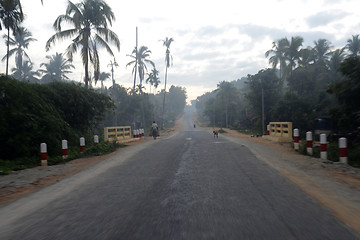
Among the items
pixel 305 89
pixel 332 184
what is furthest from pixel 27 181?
pixel 305 89

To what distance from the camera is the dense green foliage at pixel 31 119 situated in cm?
1054

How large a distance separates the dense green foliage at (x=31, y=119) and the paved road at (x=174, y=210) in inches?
219

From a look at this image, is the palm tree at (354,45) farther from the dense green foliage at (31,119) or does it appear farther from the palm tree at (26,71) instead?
the palm tree at (26,71)

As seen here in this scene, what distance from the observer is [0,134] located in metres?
10.4

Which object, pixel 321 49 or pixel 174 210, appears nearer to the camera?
pixel 174 210

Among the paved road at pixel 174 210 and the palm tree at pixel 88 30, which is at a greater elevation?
the palm tree at pixel 88 30

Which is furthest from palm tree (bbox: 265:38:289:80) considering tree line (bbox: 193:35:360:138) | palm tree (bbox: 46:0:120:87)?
palm tree (bbox: 46:0:120:87)

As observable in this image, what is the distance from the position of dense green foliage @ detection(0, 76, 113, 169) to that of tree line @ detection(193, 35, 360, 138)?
13.9m

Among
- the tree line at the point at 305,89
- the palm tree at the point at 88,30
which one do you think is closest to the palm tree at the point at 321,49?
the tree line at the point at 305,89

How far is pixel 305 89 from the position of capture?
4675 centimetres

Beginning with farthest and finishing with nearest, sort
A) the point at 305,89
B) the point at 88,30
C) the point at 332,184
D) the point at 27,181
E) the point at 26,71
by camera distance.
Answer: the point at 26,71, the point at 305,89, the point at 88,30, the point at 27,181, the point at 332,184

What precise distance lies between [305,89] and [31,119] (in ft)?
149

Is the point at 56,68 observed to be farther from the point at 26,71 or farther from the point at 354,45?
the point at 354,45

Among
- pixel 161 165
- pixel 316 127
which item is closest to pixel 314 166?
pixel 161 165
